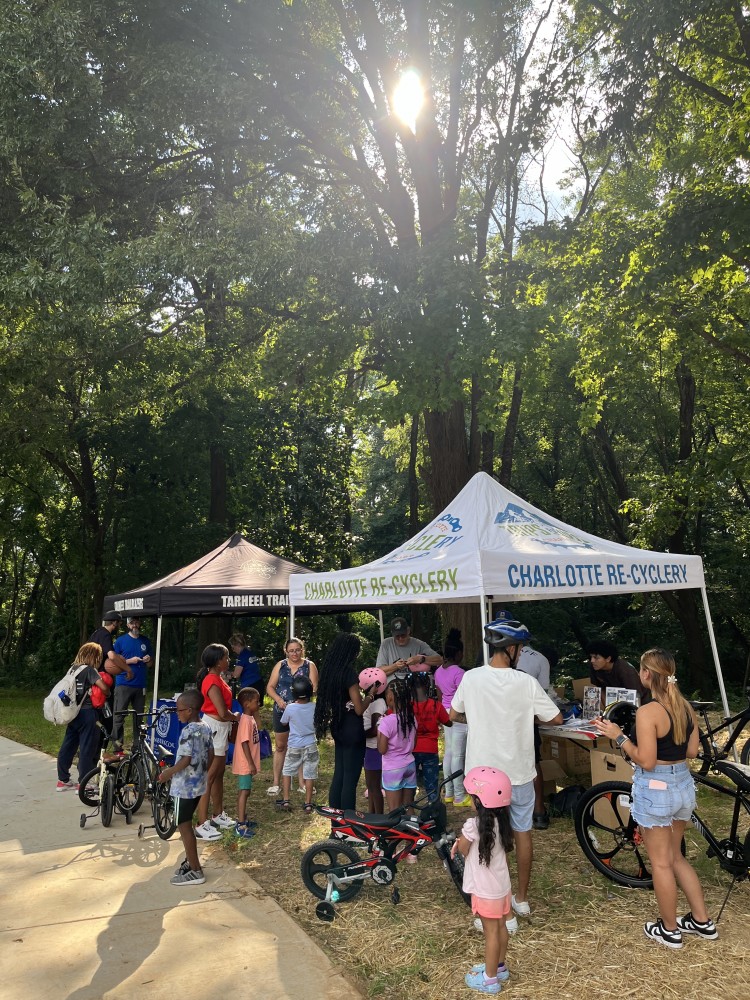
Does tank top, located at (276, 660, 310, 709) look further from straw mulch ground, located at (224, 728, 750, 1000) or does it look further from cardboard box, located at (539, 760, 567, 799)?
cardboard box, located at (539, 760, 567, 799)

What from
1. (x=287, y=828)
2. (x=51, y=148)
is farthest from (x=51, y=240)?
(x=287, y=828)

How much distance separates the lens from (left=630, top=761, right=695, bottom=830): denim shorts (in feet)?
15.3

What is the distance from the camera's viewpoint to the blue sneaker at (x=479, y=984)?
13.7ft

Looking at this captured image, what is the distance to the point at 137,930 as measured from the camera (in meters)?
5.13

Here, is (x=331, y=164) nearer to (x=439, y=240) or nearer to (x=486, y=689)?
(x=439, y=240)

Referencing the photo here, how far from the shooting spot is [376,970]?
179 inches

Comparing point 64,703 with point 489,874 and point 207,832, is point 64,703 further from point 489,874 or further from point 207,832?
point 489,874

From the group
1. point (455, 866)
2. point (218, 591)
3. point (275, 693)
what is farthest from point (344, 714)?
point (218, 591)

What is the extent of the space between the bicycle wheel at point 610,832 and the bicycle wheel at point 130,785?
439 centimetres

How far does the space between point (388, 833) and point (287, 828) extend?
2413 millimetres

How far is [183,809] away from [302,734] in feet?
6.42

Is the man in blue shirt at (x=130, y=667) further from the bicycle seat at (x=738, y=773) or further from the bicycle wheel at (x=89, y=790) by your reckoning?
the bicycle seat at (x=738, y=773)

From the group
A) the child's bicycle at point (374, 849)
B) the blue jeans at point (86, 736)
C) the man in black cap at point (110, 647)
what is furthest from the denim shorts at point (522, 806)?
the man in black cap at point (110, 647)

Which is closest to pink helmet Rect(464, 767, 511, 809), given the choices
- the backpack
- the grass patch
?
the grass patch
